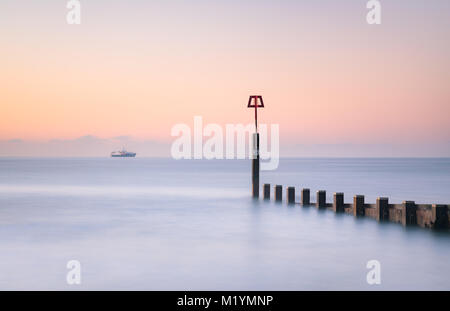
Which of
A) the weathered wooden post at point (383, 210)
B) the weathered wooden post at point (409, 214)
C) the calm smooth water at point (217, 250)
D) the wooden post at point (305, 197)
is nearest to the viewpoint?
the calm smooth water at point (217, 250)

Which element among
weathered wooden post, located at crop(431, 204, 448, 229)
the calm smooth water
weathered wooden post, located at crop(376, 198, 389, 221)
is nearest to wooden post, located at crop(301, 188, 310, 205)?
the calm smooth water

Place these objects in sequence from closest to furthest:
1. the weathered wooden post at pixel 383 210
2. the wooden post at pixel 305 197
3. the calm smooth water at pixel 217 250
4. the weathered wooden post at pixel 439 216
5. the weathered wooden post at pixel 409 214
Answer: the calm smooth water at pixel 217 250 < the weathered wooden post at pixel 439 216 < the weathered wooden post at pixel 409 214 < the weathered wooden post at pixel 383 210 < the wooden post at pixel 305 197

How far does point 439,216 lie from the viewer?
44.4ft

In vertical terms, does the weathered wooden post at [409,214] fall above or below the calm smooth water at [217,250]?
above

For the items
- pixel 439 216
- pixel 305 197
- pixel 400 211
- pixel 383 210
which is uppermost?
pixel 439 216

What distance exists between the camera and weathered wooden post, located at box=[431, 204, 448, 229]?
44.3 ft

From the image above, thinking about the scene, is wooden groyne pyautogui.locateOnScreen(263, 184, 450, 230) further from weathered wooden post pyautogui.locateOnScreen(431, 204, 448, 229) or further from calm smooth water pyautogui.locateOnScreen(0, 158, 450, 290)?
calm smooth water pyautogui.locateOnScreen(0, 158, 450, 290)

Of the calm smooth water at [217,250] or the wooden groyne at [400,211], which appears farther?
the wooden groyne at [400,211]

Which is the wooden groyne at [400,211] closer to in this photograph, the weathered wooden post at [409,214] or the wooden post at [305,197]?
the weathered wooden post at [409,214]

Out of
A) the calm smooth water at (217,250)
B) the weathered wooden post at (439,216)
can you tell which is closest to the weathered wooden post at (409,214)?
the calm smooth water at (217,250)

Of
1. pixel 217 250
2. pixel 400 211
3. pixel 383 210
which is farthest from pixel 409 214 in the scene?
pixel 217 250

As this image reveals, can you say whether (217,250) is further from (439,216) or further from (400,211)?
(439,216)

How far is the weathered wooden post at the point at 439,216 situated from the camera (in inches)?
531

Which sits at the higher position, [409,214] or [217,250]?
[409,214]
